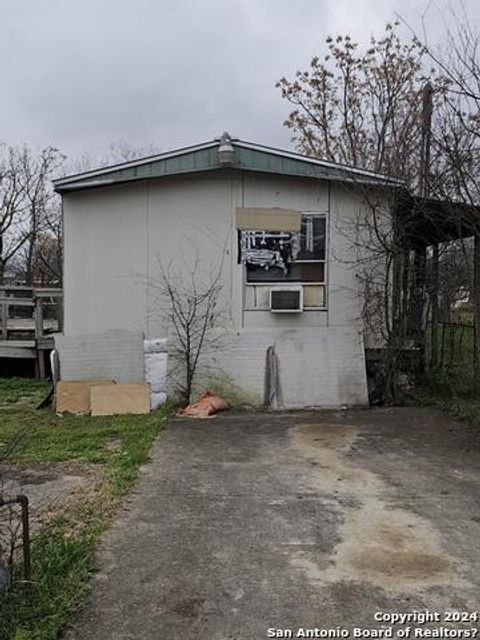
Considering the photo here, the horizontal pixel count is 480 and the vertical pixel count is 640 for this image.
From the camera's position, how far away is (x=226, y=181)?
28.3ft

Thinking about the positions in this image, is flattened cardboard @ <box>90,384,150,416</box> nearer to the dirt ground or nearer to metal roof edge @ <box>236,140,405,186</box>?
the dirt ground

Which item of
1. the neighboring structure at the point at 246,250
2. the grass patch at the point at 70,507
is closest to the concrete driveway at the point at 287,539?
the grass patch at the point at 70,507

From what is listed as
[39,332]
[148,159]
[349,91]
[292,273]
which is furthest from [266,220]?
[349,91]

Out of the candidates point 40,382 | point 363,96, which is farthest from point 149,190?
point 363,96

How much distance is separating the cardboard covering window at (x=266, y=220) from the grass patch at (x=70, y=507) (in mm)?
2733

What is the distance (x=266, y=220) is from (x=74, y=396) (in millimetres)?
3535

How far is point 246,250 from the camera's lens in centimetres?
861

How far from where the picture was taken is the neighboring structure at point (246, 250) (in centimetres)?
839

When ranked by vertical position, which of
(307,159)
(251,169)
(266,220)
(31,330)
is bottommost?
(31,330)

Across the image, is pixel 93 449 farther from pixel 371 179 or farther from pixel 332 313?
pixel 371 179

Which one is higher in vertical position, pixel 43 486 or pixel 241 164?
pixel 241 164

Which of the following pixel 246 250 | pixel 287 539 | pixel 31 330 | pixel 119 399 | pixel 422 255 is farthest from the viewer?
pixel 31 330

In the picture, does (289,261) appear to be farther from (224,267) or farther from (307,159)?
(307,159)

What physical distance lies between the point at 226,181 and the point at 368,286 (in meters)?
2.43
